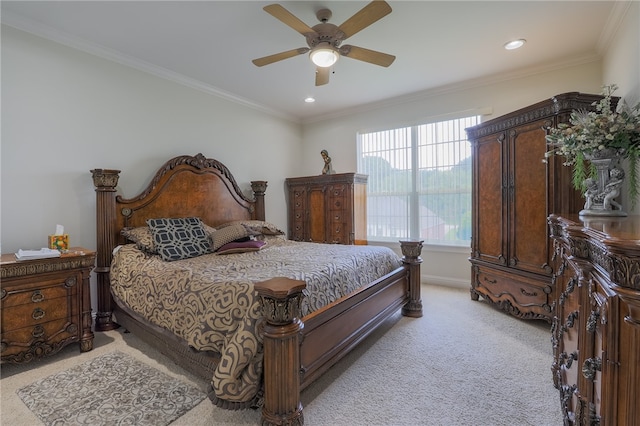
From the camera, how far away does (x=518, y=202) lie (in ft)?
9.79

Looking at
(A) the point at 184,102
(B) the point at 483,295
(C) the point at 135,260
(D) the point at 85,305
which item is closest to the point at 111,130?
(A) the point at 184,102

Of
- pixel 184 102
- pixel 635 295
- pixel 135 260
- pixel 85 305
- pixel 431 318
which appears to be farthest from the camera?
pixel 184 102

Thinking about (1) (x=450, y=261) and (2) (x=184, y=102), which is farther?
(1) (x=450, y=261)

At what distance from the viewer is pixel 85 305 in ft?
7.98

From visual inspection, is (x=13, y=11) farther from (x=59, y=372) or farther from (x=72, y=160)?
(x=59, y=372)

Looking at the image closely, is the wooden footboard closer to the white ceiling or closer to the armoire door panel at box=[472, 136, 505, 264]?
the armoire door panel at box=[472, 136, 505, 264]

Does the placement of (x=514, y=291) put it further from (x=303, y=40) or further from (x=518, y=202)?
(x=303, y=40)

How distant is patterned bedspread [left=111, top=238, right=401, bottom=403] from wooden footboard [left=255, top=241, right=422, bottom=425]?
0.31 ft

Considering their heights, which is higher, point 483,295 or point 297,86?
point 297,86

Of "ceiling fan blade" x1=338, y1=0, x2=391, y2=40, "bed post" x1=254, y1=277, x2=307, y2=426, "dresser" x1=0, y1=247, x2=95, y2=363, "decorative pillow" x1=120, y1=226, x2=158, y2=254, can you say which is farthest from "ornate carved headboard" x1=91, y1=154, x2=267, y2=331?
"ceiling fan blade" x1=338, y1=0, x2=391, y2=40

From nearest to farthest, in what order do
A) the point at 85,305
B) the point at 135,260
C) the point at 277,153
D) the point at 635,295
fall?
1. the point at 635,295
2. the point at 85,305
3. the point at 135,260
4. the point at 277,153

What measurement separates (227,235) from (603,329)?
3.02 meters

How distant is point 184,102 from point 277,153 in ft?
5.79

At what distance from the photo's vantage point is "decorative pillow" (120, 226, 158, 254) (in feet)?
9.12
